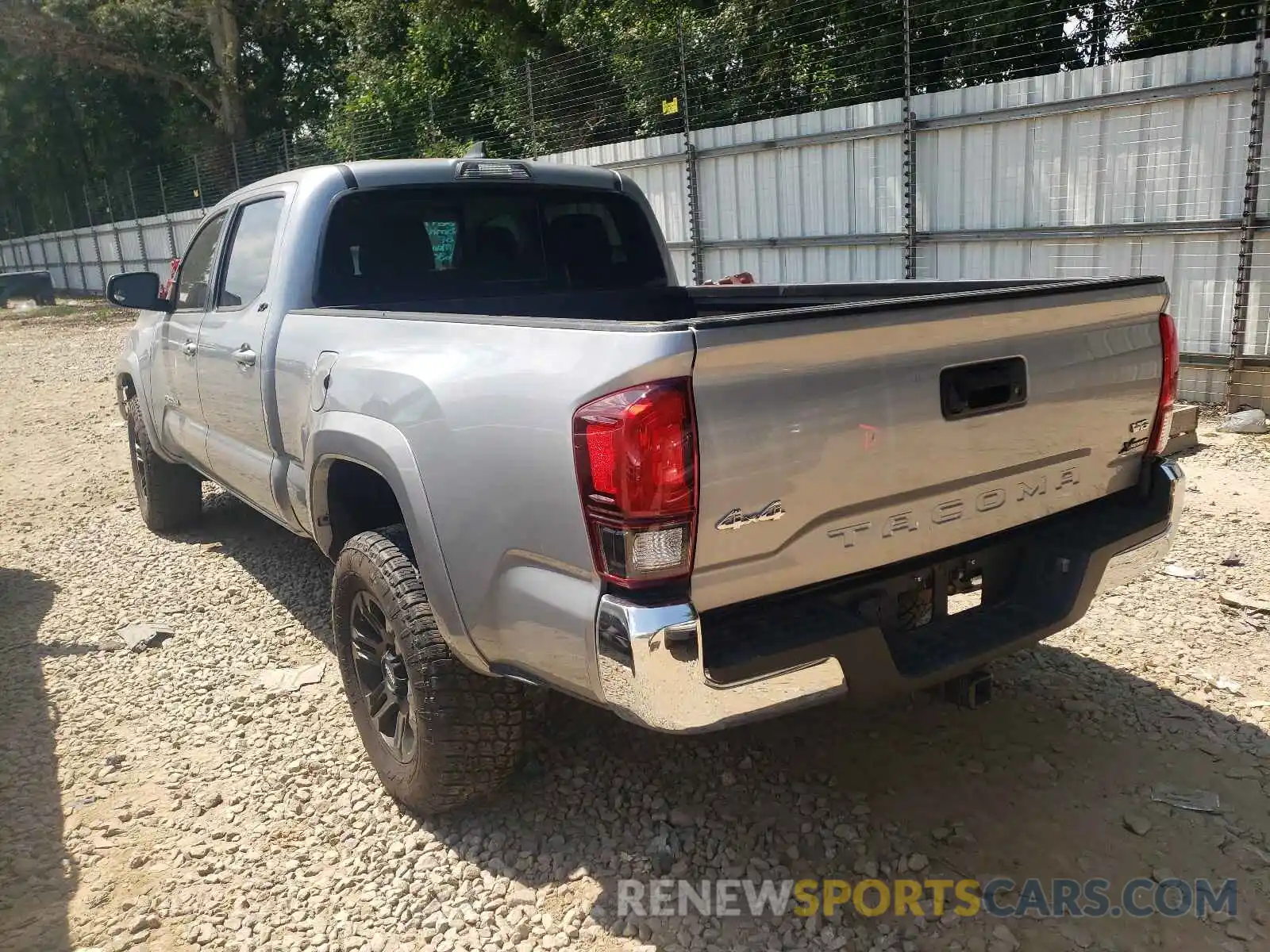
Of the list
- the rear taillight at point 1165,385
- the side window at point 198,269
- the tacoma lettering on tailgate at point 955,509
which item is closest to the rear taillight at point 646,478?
the tacoma lettering on tailgate at point 955,509

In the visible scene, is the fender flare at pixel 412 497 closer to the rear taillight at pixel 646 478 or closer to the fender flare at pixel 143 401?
the rear taillight at pixel 646 478

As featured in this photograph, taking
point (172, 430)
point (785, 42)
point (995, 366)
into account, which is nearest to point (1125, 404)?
point (995, 366)

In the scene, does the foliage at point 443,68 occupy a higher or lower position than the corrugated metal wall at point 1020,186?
higher

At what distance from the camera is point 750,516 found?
2.16 metres

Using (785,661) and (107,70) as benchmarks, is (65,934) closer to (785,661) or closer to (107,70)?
(785,661)

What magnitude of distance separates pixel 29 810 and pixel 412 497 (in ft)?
5.93

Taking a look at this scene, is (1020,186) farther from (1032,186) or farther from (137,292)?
(137,292)

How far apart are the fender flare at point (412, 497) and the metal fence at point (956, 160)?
20.9 ft

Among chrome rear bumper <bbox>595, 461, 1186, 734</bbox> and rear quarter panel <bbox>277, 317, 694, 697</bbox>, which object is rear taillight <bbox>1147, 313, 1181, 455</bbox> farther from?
rear quarter panel <bbox>277, 317, 694, 697</bbox>

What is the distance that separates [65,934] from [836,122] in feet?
27.8

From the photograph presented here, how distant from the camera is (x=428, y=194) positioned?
3.91 m

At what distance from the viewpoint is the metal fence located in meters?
6.94

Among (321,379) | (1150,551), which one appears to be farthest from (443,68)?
(1150,551)

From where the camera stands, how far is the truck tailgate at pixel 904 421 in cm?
213
